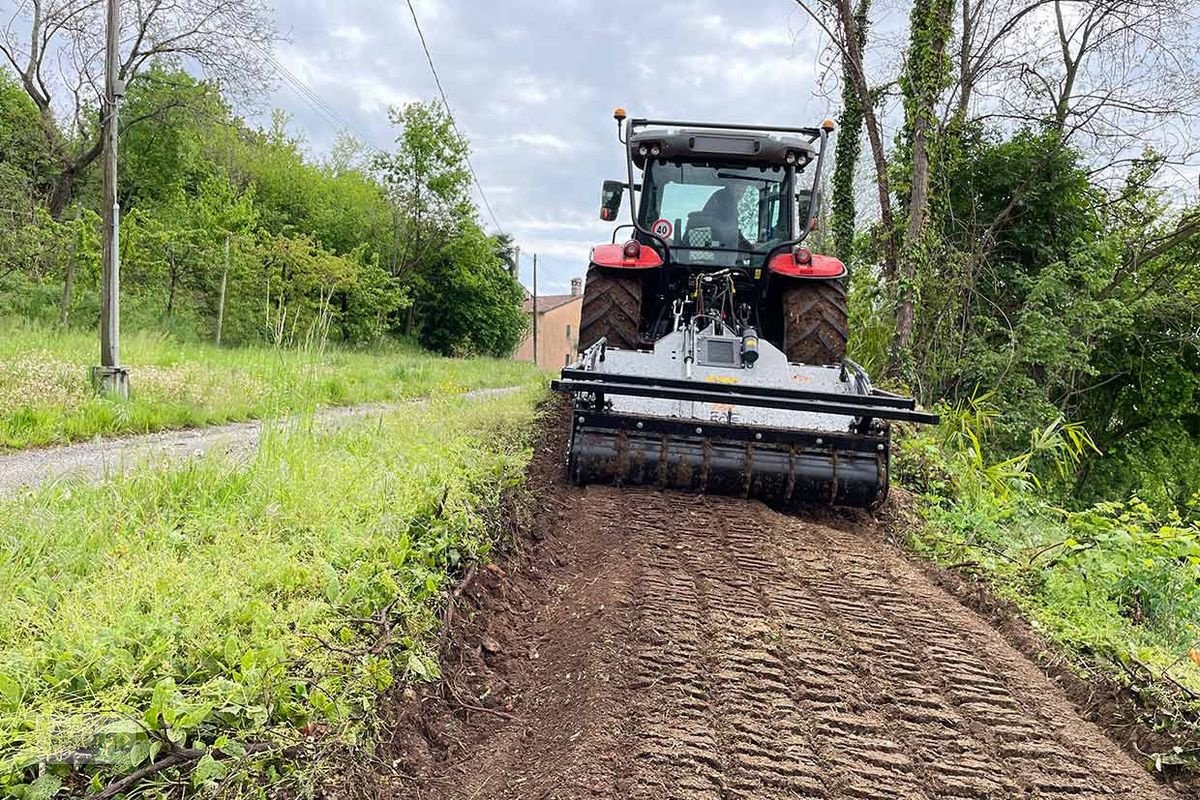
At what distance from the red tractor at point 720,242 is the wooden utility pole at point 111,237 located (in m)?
4.65

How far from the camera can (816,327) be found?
5738mm

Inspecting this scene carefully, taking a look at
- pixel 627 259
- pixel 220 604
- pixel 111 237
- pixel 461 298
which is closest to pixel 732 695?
pixel 220 604

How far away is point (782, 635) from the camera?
282 centimetres

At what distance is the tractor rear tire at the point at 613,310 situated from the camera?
5961mm

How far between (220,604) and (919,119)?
9.80m

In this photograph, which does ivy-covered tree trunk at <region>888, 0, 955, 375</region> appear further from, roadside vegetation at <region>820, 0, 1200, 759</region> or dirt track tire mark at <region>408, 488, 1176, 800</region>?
dirt track tire mark at <region>408, 488, 1176, 800</region>

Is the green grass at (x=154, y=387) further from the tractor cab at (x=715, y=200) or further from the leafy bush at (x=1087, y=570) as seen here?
the leafy bush at (x=1087, y=570)

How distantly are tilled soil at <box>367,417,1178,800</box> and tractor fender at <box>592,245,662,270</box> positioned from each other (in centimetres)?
275

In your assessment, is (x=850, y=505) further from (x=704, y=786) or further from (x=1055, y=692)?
(x=704, y=786)

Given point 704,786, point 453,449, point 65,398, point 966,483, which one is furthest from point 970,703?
point 65,398

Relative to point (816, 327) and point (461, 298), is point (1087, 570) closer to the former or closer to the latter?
point (816, 327)

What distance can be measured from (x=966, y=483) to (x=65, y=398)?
24.6 ft

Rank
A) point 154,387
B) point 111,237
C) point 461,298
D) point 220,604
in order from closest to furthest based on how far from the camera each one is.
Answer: point 220,604, point 111,237, point 154,387, point 461,298

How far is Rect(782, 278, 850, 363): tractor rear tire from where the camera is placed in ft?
18.8
